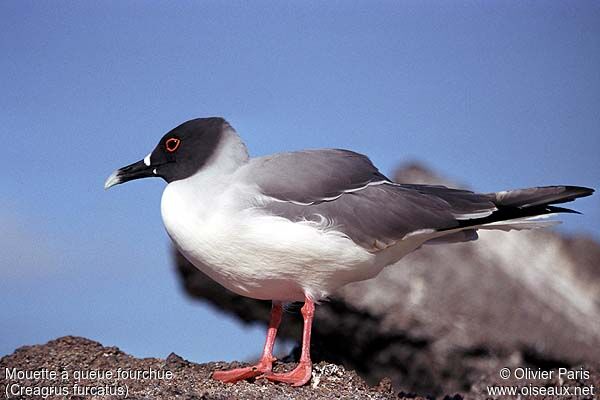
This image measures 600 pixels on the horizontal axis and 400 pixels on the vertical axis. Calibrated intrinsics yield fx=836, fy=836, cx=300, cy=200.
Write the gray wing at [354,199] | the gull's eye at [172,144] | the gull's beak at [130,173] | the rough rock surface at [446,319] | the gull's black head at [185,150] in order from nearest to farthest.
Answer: the gray wing at [354,199] → the gull's black head at [185,150] → the gull's eye at [172,144] → the gull's beak at [130,173] → the rough rock surface at [446,319]

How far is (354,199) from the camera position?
6.63 m

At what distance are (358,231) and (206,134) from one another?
1505mm

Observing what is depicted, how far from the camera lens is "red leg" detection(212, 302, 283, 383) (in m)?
6.64

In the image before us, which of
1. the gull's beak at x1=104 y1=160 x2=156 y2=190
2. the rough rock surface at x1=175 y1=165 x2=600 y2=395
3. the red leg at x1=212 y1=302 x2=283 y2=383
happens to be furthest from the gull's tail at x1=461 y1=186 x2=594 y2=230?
the rough rock surface at x1=175 y1=165 x2=600 y2=395

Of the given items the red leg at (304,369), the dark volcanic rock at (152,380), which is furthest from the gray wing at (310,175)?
the dark volcanic rock at (152,380)

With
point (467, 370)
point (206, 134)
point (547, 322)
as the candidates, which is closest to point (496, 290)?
point (547, 322)

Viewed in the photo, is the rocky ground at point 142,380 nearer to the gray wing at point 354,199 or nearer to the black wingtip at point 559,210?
the gray wing at point 354,199

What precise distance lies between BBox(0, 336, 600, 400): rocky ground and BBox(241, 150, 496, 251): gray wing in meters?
1.18

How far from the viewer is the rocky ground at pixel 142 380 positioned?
633cm

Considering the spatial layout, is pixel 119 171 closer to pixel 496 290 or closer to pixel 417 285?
pixel 417 285

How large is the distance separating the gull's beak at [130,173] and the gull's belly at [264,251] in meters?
0.62

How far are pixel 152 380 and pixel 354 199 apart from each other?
7.08 feet

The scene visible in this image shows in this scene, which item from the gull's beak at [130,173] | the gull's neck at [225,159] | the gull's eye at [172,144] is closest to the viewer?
the gull's neck at [225,159]

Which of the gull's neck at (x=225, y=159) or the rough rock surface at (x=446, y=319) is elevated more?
the gull's neck at (x=225, y=159)
